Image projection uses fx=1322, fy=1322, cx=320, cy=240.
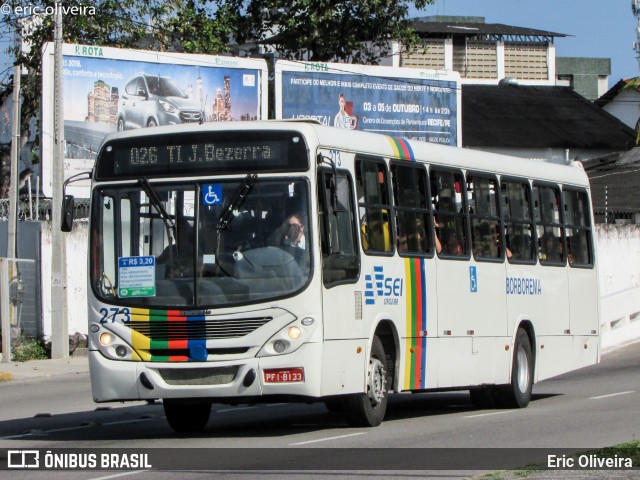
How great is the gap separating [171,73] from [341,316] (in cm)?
2308

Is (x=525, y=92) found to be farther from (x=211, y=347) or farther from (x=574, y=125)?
(x=211, y=347)

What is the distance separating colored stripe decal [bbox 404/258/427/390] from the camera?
47.6 ft

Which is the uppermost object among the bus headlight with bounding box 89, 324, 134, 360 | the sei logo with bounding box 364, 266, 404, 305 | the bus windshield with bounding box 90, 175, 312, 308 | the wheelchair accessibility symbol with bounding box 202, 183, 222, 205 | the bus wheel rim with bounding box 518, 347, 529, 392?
the wheelchair accessibility symbol with bounding box 202, 183, 222, 205

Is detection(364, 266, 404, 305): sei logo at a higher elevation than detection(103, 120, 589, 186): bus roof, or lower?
lower

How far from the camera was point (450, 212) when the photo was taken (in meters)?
15.8

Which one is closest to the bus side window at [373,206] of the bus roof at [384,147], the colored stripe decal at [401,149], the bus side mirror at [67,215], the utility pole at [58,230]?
the bus roof at [384,147]

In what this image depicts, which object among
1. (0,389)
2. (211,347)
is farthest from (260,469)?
(0,389)

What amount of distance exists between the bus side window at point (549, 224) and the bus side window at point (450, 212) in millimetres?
2383

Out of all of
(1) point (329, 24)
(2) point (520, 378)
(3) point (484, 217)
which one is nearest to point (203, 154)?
(3) point (484, 217)

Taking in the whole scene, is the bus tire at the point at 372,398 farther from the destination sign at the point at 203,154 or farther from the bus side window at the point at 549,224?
the bus side window at the point at 549,224

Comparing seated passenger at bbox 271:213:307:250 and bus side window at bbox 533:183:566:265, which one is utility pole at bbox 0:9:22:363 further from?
seated passenger at bbox 271:213:307:250

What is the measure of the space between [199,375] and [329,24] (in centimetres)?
3156

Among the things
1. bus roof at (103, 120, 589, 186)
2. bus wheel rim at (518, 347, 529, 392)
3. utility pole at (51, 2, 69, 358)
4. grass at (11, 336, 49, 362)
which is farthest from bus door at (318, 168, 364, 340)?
grass at (11, 336, 49, 362)

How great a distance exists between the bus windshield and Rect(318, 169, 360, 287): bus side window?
22 cm
